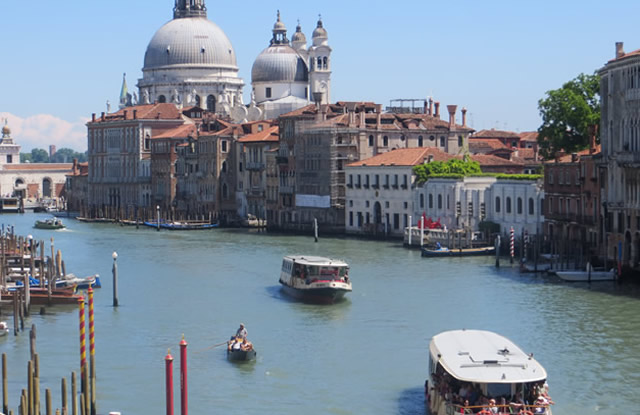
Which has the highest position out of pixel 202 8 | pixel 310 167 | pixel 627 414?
pixel 202 8

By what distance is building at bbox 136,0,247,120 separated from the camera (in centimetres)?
9500

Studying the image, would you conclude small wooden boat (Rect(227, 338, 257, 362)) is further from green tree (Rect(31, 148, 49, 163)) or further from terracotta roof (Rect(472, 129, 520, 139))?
green tree (Rect(31, 148, 49, 163))

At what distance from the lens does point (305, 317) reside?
29547 mm

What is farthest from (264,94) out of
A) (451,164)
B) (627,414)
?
(627,414)

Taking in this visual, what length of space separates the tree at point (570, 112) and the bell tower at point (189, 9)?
175ft

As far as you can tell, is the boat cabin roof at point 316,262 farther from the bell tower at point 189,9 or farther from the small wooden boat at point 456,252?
the bell tower at point 189,9

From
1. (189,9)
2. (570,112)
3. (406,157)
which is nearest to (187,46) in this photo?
(189,9)

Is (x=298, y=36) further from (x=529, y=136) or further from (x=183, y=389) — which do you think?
(x=183, y=389)

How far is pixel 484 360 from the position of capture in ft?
60.9

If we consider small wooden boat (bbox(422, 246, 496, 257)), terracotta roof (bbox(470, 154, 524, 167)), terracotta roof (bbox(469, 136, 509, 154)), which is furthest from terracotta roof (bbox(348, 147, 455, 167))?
terracotta roof (bbox(469, 136, 509, 154))

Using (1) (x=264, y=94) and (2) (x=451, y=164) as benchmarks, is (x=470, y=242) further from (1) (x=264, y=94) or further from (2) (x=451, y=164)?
(1) (x=264, y=94)

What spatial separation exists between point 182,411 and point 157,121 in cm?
6669

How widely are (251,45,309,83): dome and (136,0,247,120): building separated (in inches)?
196

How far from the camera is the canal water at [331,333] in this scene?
21.3m
